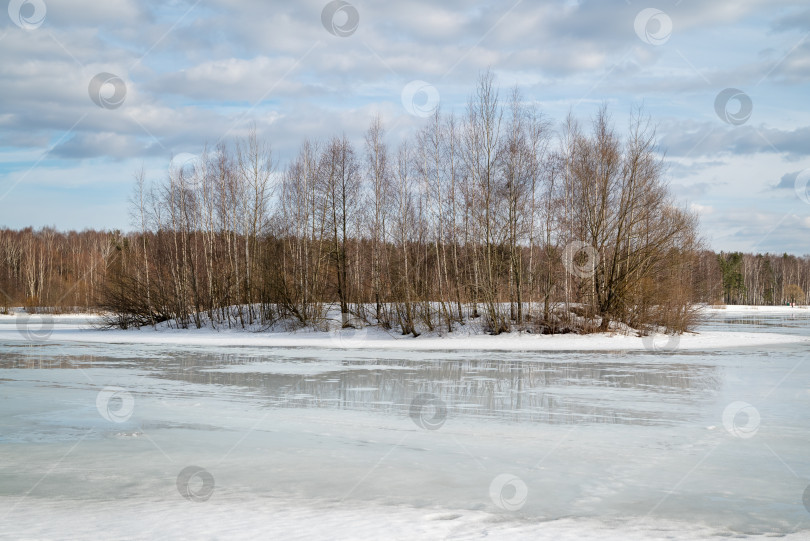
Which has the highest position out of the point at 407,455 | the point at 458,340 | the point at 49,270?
the point at 49,270

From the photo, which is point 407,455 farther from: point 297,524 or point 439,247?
point 439,247

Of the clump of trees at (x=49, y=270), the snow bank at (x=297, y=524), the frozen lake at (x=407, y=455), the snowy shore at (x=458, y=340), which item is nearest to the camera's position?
the snow bank at (x=297, y=524)

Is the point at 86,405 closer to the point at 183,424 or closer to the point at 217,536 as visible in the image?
the point at 183,424

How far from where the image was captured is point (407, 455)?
8312mm

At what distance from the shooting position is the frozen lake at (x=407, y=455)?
584 cm

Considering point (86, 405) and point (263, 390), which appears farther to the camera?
point (263, 390)

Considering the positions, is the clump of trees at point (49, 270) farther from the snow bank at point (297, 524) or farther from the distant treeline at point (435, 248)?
the snow bank at point (297, 524)

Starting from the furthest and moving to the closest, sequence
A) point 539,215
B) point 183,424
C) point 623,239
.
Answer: point 539,215 < point 623,239 < point 183,424

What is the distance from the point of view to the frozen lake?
584cm

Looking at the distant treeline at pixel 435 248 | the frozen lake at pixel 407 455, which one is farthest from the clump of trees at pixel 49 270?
the frozen lake at pixel 407 455

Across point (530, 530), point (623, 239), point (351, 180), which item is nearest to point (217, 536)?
point (530, 530)

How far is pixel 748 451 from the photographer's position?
8.43 m

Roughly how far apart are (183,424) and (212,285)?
33.2m

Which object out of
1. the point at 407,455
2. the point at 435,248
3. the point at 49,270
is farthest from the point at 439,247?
the point at 49,270
